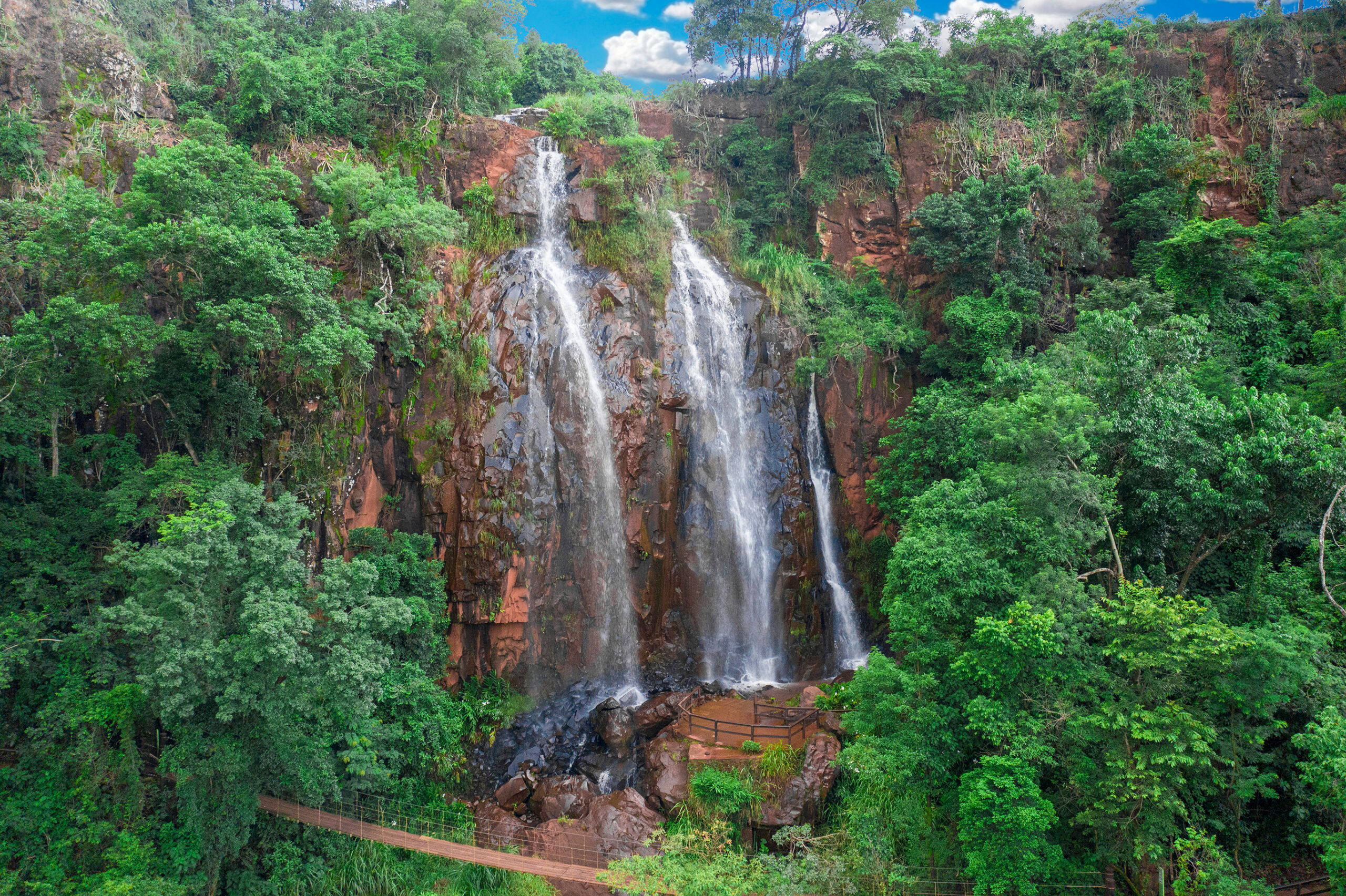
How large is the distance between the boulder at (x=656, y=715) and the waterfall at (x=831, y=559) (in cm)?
471

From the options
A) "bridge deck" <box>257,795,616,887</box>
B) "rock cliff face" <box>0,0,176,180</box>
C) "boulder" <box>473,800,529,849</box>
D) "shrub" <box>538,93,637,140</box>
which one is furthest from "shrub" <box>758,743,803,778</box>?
"rock cliff face" <box>0,0,176,180</box>

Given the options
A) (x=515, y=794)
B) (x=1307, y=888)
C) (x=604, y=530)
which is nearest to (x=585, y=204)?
(x=604, y=530)

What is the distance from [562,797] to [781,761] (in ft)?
14.2

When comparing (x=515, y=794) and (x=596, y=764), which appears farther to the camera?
(x=596, y=764)

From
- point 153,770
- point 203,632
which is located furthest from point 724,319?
point 153,770

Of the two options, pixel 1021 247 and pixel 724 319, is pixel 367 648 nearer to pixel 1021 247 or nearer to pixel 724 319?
pixel 724 319

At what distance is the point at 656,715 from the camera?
664 inches

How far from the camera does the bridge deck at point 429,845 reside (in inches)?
486

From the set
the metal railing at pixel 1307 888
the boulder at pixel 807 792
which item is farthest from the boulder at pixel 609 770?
the metal railing at pixel 1307 888

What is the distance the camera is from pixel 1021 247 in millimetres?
20875

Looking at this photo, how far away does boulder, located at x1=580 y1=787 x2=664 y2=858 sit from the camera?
14000 mm

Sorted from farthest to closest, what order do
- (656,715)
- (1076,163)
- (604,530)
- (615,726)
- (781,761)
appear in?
1. (1076,163)
2. (604,530)
3. (656,715)
4. (615,726)
5. (781,761)

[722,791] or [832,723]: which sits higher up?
[832,723]

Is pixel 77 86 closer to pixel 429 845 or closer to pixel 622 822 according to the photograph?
pixel 429 845
